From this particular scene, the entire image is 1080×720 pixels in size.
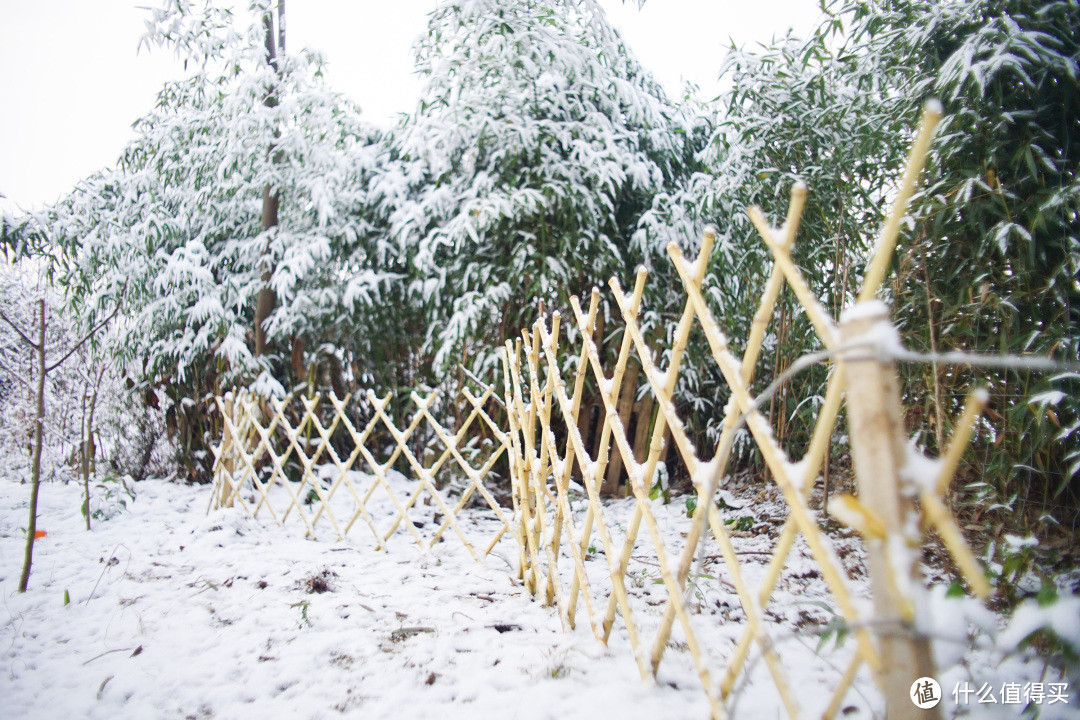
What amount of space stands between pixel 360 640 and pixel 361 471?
95.5 inches

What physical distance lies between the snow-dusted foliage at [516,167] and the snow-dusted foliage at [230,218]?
0.55 metres

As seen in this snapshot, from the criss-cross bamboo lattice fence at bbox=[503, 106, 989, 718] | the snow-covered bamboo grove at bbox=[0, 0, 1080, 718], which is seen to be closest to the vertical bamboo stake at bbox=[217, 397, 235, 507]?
the snow-covered bamboo grove at bbox=[0, 0, 1080, 718]

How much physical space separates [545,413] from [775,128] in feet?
5.44

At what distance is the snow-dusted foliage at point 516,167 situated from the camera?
3098 mm

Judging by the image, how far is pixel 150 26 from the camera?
354 centimetres

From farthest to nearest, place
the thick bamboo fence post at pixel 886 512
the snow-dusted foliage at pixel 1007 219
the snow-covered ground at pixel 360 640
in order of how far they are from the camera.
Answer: the snow-dusted foliage at pixel 1007 219, the snow-covered ground at pixel 360 640, the thick bamboo fence post at pixel 886 512

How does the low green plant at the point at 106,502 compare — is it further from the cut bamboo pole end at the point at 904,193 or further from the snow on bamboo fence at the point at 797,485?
the cut bamboo pole end at the point at 904,193

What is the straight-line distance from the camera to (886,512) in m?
0.59

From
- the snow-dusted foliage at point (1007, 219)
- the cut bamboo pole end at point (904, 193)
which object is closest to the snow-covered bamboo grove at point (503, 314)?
the snow-dusted foliage at point (1007, 219)

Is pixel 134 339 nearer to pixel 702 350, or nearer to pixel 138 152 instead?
pixel 138 152

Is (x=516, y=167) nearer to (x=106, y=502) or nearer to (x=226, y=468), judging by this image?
(x=226, y=468)

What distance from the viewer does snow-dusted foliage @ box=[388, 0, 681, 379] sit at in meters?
3.10

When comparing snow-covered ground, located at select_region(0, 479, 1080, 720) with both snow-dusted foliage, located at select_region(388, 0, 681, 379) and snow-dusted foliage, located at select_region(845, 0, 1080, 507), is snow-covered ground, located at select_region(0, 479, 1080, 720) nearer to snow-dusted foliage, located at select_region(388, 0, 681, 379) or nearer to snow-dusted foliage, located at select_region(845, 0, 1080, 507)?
snow-dusted foliage, located at select_region(845, 0, 1080, 507)

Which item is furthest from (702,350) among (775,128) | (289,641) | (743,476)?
(289,641)
